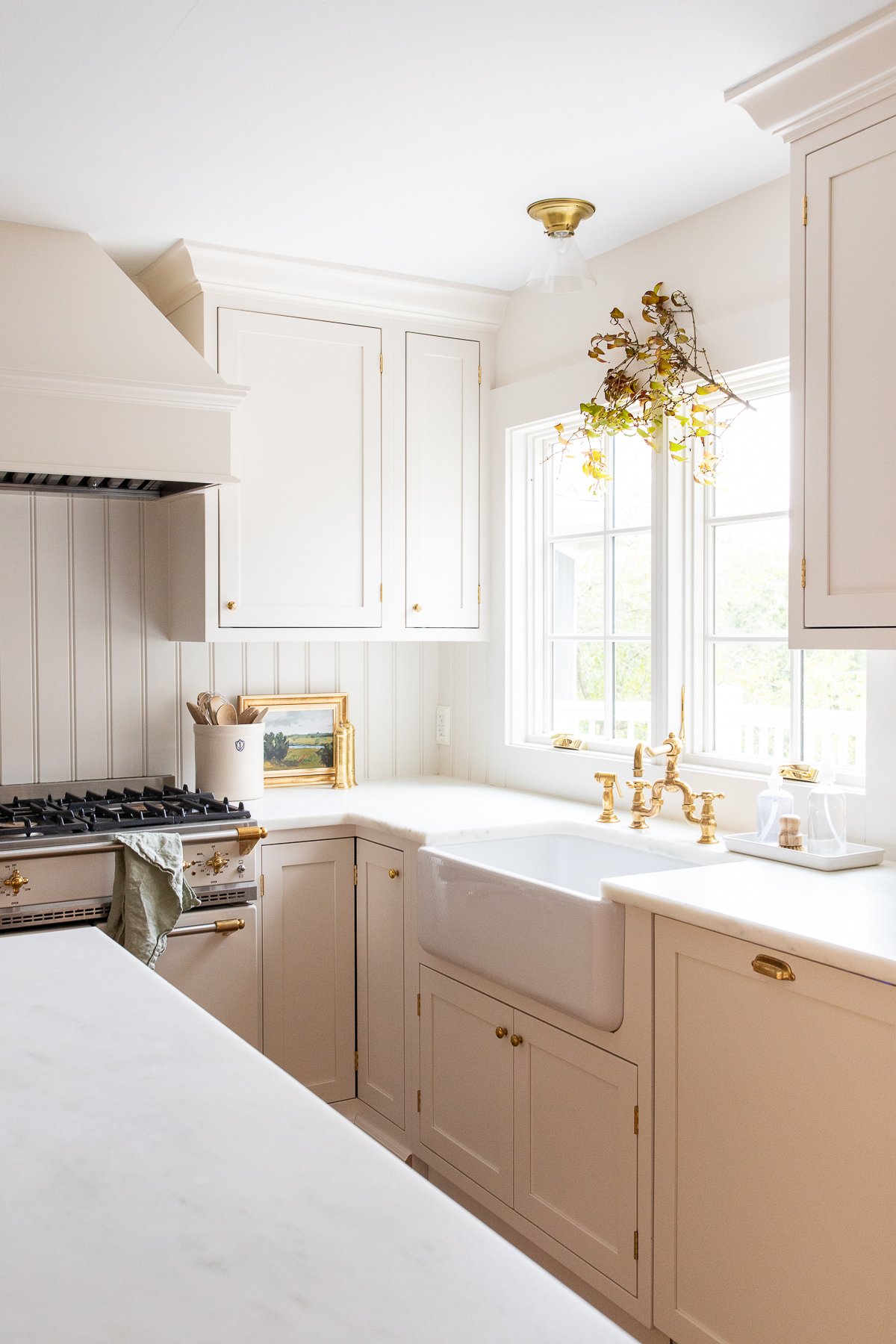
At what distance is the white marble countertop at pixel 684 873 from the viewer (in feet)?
5.63

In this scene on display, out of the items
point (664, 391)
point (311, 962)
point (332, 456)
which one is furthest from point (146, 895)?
point (664, 391)

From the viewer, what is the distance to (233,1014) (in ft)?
9.34

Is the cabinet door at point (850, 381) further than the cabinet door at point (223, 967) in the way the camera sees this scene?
No

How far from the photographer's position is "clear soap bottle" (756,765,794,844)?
239 centimetres

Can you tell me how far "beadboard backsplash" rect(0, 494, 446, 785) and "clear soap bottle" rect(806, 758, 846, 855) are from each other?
5.97 ft

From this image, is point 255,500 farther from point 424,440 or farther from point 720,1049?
point 720,1049

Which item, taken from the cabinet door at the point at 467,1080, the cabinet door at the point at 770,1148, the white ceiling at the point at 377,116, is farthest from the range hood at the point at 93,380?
the cabinet door at the point at 770,1148

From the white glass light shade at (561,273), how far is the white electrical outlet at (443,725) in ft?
5.17

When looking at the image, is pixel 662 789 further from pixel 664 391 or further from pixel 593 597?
pixel 664 391

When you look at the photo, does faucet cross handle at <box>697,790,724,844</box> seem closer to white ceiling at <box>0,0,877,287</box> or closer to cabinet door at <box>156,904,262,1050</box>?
cabinet door at <box>156,904,262,1050</box>

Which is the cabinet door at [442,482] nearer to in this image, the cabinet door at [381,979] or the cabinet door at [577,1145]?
the cabinet door at [381,979]

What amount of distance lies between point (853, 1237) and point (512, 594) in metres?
2.21

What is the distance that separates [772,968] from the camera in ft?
5.73

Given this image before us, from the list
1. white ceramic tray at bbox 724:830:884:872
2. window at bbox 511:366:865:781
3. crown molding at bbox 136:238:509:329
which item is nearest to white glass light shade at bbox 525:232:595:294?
window at bbox 511:366:865:781
